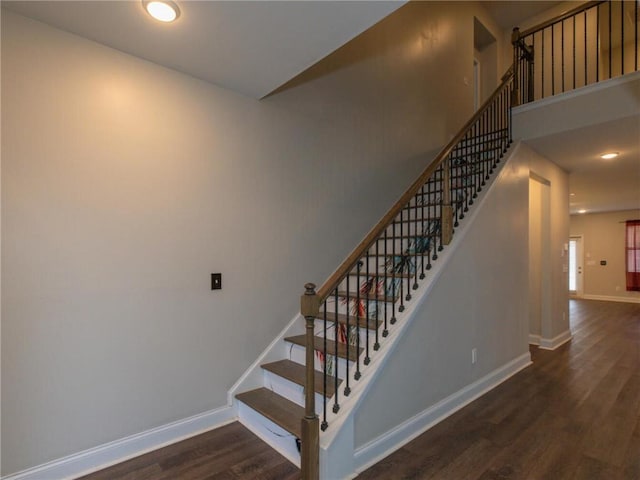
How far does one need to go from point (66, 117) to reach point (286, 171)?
1517 mm

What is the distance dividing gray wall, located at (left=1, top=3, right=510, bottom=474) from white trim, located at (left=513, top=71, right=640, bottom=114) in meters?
2.16

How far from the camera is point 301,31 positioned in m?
1.84

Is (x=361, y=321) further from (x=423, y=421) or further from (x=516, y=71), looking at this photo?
(x=516, y=71)

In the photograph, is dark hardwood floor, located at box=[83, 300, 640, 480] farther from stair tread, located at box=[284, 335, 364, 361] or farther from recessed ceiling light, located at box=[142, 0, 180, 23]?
recessed ceiling light, located at box=[142, 0, 180, 23]

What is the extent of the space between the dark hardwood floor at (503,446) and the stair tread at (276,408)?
0.65 feet

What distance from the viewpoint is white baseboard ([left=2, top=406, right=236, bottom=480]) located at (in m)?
1.85

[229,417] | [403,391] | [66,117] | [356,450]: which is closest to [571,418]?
[403,391]

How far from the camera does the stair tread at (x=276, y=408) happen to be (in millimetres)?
2119

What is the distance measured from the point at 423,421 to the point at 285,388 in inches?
41.0

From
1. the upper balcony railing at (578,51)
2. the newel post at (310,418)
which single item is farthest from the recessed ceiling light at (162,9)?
the upper balcony railing at (578,51)

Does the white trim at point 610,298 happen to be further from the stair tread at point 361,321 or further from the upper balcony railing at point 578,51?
the stair tread at point 361,321

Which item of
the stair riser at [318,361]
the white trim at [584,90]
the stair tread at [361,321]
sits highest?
the white trim at [584,90]

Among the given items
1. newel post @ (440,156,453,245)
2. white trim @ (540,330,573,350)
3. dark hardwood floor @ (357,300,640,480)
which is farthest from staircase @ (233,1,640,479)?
white trim @ (540,330,573,350)

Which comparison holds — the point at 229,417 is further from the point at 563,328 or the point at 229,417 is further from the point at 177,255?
the point at 563,328
